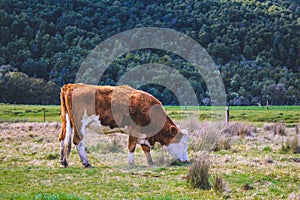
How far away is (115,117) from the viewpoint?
12.9 metres

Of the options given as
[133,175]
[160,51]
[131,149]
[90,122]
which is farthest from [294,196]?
[160,51]

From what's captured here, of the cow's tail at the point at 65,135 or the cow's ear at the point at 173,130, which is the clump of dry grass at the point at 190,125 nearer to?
the cow's ear at the point at 173,130

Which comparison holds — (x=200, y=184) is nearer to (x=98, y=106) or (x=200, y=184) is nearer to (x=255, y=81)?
(x=98, y=106)

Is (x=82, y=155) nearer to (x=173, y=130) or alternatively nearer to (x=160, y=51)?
(x=173, y=130)

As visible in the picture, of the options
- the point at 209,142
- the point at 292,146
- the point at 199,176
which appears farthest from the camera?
the point at 209,142

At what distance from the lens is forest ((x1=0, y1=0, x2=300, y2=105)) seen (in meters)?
73.2

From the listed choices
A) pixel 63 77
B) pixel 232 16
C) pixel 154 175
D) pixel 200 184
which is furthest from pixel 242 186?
pixel 232 16

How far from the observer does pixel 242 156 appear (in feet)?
46.6

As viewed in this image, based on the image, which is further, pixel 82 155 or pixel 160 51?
pixel 160 51

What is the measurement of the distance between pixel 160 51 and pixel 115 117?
71.8m

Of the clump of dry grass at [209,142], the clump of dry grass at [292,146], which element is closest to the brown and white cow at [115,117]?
the clump of dry grass at [209,142]

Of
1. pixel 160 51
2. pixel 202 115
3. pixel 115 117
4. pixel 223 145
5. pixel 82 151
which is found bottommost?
pixel 223 145

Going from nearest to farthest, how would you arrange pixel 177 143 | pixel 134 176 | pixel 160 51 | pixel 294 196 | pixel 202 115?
pixel 294 196
pixel 134 176
pixel 177 143
pixel 202 115
pixel 160 51

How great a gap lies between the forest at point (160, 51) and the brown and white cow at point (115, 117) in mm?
51419
